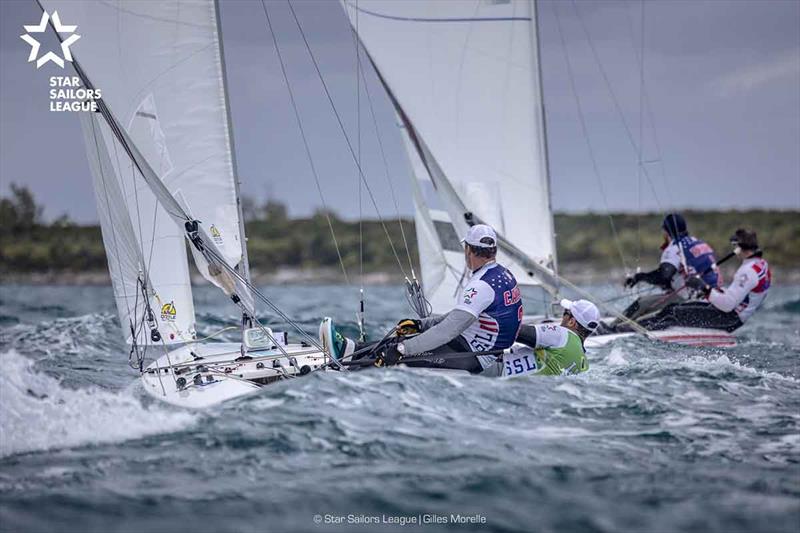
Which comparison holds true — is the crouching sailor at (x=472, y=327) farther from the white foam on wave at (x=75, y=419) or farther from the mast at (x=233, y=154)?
A: the white foam on wave at (x=75, y=419)

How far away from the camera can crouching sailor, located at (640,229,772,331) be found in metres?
12.0

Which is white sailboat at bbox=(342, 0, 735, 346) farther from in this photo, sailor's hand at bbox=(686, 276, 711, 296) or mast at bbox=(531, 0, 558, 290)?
sailor's hand at bbox=(686, 276, 711, 296)

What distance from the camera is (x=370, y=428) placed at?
21.1 feet

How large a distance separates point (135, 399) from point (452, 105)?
7.37m

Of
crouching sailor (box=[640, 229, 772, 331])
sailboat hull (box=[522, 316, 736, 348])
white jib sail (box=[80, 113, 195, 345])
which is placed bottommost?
sailboat hull (box=[522, 316, 736, 348])

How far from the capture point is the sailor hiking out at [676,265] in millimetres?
12891

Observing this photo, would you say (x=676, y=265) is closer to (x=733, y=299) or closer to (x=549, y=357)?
(x=733, y=299)

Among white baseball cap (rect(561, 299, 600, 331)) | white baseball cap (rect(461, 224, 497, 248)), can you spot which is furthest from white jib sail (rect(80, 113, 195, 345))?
white baseball cap (rect(561, 299, 600, 331))

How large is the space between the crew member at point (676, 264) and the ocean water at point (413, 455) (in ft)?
13.8

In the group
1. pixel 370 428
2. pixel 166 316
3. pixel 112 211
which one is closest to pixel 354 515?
pixel 370 428

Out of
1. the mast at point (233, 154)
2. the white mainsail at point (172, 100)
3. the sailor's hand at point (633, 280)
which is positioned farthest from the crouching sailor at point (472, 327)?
the sailor's hand at point (633, 280)

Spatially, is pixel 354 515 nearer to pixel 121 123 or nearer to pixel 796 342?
pixel 121 123

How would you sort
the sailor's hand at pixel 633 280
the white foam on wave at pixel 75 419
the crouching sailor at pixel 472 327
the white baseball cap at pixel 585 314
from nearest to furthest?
the white foam on wave at pixel 75 419, the crouching sailor at pixel 472 327, the white baseball cap at pixel 585 314, the sailor's hand at pixel 633 280

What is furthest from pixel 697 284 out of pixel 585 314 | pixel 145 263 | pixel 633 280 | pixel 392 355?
pixel 145 263
